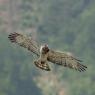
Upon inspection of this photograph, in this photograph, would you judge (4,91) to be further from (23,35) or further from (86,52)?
(23,35)

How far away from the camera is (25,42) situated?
33.9 ft

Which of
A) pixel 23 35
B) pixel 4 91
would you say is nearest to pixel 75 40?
pixel 4 91

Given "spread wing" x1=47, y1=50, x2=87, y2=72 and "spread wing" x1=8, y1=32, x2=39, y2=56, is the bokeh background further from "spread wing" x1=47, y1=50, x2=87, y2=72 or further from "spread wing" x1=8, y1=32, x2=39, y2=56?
"spread wing" x1=47, y1=50, x2=87, y2=72

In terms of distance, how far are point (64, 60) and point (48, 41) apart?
5660 cm

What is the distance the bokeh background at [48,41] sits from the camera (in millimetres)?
57156

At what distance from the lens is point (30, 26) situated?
6838cm

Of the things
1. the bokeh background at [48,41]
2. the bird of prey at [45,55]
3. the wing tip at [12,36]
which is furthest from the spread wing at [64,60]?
the bokeh background at [48,41]

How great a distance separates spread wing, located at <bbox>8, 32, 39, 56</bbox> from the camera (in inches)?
394

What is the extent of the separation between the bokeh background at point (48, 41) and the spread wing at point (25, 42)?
119ft

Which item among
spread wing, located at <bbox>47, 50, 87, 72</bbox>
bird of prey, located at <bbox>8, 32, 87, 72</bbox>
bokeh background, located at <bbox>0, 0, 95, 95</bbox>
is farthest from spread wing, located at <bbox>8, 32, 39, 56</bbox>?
bokeh background, located at <bbox>0, 0, 95, 95</bbox>

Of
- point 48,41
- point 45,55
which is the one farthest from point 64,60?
point 48,41

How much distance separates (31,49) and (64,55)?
41cm

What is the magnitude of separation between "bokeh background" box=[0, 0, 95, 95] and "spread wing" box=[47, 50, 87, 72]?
36.5 metres

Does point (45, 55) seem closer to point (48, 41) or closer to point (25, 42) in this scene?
point (25, 42)
